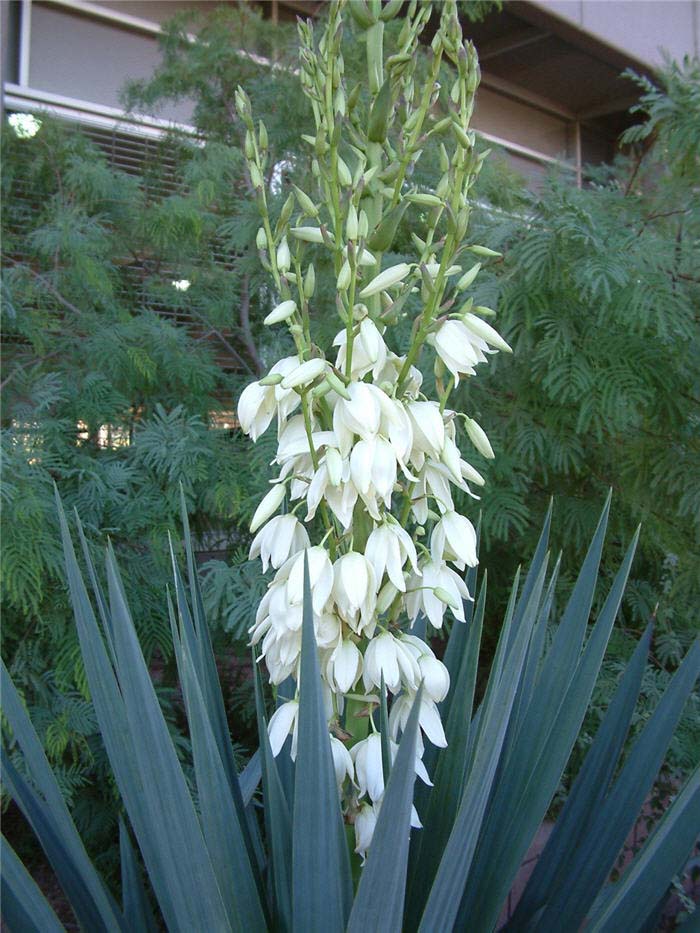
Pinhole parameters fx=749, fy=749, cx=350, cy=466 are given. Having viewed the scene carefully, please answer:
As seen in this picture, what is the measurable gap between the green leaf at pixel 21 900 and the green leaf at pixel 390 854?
0.33 metres

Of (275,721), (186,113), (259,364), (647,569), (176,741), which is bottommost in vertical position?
(176,741)

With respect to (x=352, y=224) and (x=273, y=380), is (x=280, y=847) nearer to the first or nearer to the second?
(x=273, y=380)

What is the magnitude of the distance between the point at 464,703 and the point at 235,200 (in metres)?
1.72

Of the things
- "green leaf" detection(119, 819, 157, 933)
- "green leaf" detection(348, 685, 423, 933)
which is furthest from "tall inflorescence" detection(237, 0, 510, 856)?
"green leaf" detection(119, 819, 157, 933)

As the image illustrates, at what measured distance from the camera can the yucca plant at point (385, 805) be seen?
633 millimetres

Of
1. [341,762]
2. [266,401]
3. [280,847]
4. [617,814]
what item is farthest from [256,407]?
[617,814]

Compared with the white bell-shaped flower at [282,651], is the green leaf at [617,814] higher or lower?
lower

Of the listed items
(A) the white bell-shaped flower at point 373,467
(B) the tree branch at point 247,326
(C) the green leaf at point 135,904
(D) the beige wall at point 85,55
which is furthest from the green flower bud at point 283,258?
(D) the beige wall at point 85,55

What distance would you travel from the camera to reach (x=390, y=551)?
26.5 inches

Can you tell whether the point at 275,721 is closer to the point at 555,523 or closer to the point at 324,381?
the point at 324,381

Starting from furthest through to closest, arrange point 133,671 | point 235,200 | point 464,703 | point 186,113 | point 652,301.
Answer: point 186,113, point 235,200, point 652,301, point 464,703, point 133,671

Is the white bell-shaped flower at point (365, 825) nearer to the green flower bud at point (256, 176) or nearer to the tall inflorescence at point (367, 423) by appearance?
the tall inflorescence at point (367, 423)

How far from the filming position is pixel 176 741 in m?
1.62

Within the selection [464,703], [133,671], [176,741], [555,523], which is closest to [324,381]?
[133,671]
